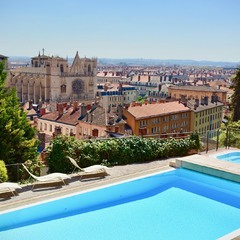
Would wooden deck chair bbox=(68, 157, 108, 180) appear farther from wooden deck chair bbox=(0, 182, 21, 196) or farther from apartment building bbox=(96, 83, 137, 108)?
apartment building bbox=(96, 83, 137, 108)

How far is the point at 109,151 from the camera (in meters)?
14.5

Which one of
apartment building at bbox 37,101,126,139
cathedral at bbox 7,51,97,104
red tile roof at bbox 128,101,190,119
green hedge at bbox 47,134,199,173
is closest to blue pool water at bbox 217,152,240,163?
green hedge at bbox 47,134,199,173

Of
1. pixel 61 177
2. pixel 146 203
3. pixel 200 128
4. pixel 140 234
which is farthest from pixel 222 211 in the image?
pixel 200 128

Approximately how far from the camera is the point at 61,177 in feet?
38.8

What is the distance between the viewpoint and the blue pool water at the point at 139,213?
31.0 feet

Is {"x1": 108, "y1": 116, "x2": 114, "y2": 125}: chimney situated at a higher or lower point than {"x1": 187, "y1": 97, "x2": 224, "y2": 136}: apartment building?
higher

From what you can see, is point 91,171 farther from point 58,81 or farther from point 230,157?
point 58,81

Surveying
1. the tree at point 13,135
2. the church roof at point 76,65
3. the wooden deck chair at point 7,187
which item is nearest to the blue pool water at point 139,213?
the wooden deck chair at point 7,187

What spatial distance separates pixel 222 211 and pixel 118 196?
3251mm

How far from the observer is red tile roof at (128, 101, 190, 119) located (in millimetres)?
46662

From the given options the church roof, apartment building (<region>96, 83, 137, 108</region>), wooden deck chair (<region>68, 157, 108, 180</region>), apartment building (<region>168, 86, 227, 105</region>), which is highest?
the church roof

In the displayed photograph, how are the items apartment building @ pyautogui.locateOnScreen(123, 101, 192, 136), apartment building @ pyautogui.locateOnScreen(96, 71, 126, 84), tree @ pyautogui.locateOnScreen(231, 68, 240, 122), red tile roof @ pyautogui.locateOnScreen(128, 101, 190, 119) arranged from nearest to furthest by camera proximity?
1. tree @ pyautogui.locateOnScreen(231, 68, 240, 122)
2. apartment building @ pyautogui.locateOnScreen(123, 101, 192, 136)
3. red tile roof @ pyautogui.locateOnScreen(128, 101, 190, 119)
4. apartment building @ pyautogui.locateOnScreen(96, 71, 126, 84)

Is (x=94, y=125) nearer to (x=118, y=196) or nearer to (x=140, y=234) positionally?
(x=118, y=196)

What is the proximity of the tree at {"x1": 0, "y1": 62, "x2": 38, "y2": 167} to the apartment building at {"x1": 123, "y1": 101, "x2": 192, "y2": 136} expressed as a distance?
27.8m
